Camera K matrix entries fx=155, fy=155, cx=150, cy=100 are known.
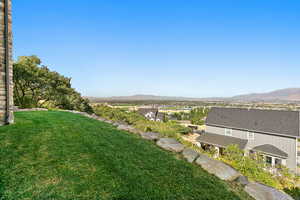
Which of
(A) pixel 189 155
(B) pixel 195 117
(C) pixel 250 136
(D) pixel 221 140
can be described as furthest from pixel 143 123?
(B) pixel 195 117

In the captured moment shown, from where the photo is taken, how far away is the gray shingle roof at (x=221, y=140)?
1538 cm

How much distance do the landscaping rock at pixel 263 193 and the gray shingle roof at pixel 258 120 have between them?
45.6ft

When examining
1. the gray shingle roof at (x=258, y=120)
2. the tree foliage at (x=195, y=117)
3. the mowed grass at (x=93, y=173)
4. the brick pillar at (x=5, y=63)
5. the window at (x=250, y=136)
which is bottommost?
the tree foliage at (x=195, y=117)

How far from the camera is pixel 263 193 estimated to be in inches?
114

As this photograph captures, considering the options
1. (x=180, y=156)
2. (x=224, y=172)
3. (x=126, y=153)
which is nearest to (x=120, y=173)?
(x=126, y=153)

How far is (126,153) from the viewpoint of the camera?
4.20m

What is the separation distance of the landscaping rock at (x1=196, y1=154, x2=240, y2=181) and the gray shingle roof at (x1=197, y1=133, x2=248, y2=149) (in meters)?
12.7

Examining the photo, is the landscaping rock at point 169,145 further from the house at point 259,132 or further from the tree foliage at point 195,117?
the tree foliage at point 195,117

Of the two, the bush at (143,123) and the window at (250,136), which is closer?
the bush at (143,123)

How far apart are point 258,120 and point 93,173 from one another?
17.9 m

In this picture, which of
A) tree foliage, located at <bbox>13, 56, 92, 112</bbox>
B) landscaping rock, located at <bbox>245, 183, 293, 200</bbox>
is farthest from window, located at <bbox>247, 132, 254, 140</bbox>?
tree foliage, located at <bbox>13, 56, 92, 112</bbox>

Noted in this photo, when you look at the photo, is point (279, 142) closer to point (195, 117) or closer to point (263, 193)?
point (263, 193)

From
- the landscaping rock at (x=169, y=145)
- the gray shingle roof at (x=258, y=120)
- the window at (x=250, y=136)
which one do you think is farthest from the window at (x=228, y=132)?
the landscaping rock at (x=169, y=145)

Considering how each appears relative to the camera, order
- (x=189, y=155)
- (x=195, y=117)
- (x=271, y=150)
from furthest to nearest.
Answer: (x=195, y=117) < (x=271, y=150) < (x=189, y=155)
